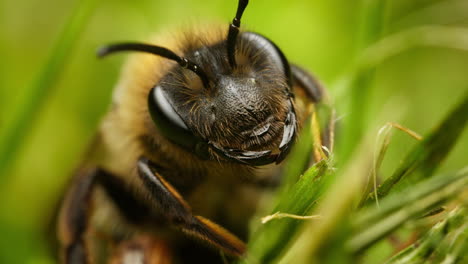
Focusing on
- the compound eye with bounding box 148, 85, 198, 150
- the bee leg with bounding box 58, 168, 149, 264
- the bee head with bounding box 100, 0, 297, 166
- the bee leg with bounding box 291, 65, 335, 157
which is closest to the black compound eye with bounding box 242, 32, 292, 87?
the bee head with bounding box 100, 0, 297, 166

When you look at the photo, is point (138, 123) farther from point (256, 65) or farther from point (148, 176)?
point (256, 65)

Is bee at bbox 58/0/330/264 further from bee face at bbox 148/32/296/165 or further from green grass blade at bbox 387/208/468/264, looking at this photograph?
green grass blade at bbox 387/208/468/264

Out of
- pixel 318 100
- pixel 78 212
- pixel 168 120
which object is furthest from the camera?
pixel 78 212

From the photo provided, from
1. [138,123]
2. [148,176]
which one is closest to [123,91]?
[138,123]

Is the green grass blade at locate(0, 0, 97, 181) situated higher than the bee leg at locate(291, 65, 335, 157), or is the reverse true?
the bee leg at locate(291, 65, 335, 157)

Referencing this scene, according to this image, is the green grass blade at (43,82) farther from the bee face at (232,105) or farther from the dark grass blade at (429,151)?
the dark grass blade at (429,151)

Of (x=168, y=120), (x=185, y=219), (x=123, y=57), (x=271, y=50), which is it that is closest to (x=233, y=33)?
(x=271, y=50)

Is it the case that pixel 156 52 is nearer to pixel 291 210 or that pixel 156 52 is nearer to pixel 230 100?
pixel 230 100
